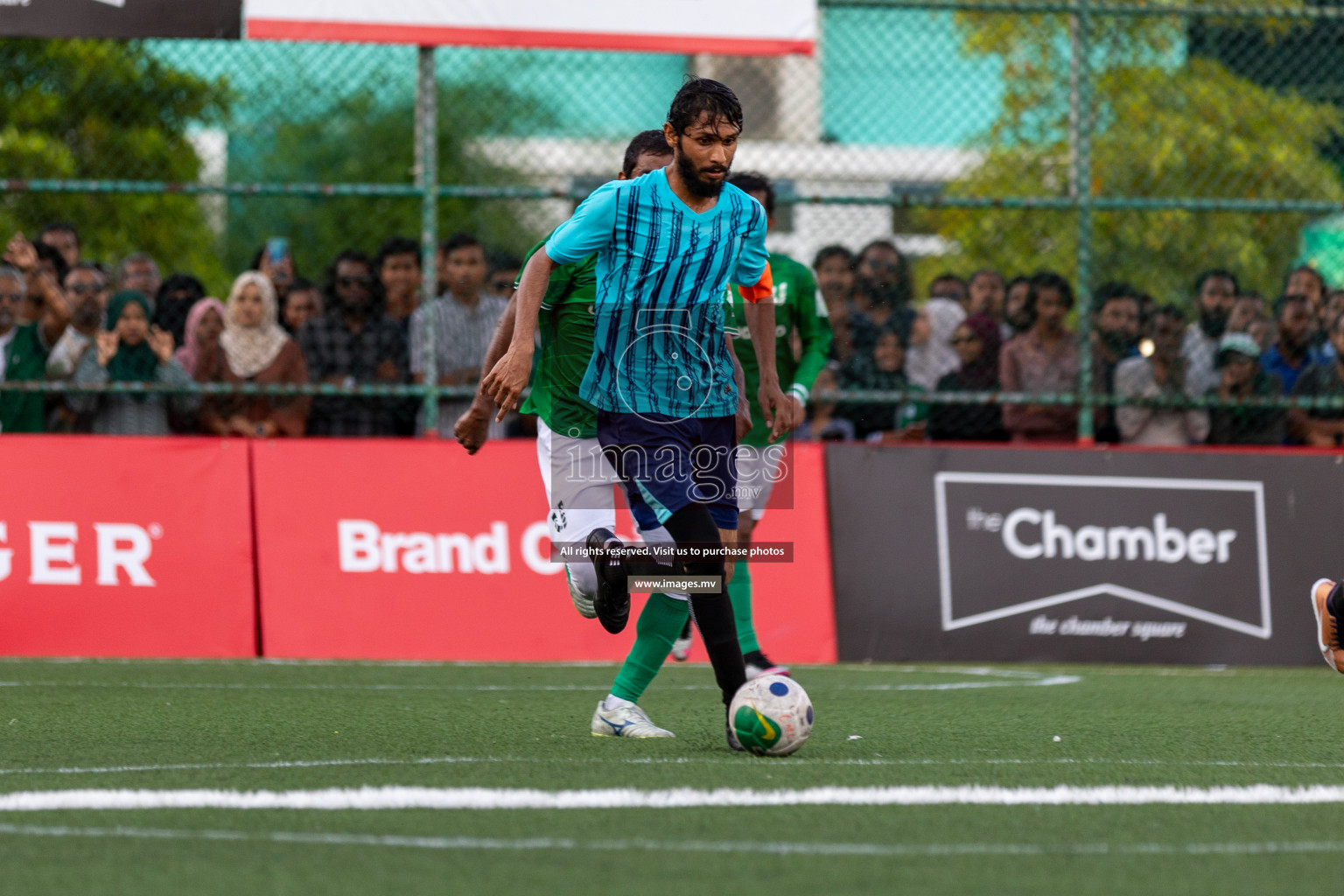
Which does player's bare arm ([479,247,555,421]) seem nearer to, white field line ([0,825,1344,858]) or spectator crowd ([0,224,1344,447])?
white field line ([0,825,1344,858])

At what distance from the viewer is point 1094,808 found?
158 inches

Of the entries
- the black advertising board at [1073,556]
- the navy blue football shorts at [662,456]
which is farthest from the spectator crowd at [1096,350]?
the navy blue football shorts at [662,456]

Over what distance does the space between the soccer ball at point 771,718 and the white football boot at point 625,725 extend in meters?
0.51

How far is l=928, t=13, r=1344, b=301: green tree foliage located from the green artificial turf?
3686 mm

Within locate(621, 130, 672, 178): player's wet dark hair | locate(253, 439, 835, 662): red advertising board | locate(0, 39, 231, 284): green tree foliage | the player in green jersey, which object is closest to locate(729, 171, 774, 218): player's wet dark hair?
the player in green jersey

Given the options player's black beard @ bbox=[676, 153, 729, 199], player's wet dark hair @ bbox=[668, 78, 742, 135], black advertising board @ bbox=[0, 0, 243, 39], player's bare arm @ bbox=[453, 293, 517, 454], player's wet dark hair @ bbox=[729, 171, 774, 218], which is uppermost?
black advertising board @ bbox=[0, 0, 243, 39]

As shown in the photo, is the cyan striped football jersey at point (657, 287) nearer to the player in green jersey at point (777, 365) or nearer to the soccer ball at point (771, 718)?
the soccer ball at point (771, 718)

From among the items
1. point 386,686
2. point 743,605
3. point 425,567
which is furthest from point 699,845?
point 425,567

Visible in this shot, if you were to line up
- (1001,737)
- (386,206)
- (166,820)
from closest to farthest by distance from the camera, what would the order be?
(166,820)
(1001,737)
(386,206)

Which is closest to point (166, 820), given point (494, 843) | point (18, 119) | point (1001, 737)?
point (494, 843)

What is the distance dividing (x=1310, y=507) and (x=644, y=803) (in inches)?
273

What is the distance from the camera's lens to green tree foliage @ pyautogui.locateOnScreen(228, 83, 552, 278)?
56.2ft

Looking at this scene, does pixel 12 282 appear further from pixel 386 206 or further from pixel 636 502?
pixel 386 206

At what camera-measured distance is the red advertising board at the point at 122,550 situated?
29.5ft
